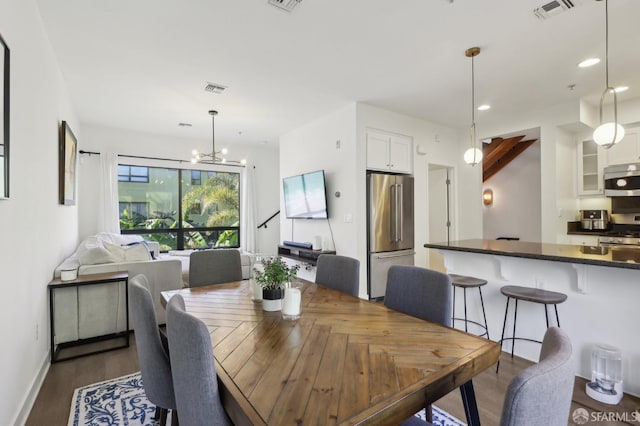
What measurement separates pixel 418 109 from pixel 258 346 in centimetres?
431

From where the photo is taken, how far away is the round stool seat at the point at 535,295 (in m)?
2.19

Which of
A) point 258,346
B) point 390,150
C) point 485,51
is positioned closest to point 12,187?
point 258,346

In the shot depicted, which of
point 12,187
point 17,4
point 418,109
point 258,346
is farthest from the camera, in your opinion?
point 418,109

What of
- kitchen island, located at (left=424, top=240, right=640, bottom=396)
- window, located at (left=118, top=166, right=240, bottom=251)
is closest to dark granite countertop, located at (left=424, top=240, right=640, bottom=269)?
kitchen island, located at (left=424, top=240, right=640, bottom=396)

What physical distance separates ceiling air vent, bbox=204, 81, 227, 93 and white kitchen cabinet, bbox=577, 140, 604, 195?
5.34m

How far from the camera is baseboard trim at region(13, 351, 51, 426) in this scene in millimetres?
1890

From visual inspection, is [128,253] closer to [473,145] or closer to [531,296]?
[531,296]

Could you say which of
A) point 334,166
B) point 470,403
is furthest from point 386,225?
point 470,403

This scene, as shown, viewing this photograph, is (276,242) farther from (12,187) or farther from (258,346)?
(258,346)

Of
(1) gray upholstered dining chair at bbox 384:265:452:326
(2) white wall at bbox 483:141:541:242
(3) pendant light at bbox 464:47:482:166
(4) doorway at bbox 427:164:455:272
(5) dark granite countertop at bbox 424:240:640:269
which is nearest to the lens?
(1) gray upholstered dining chair at bbox 384:265:452:326

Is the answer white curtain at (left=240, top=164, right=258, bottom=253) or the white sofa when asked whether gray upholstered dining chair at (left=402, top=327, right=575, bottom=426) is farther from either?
white curtain at (left=240, top=164, right=258, bottom=253)

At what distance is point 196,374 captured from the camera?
99 centimetres

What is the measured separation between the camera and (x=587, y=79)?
11.8ft

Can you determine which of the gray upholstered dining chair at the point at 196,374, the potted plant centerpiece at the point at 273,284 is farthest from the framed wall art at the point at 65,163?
the gray upholstered dining chair at the point at 196,374
